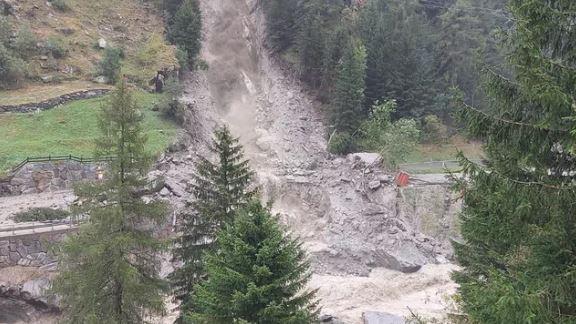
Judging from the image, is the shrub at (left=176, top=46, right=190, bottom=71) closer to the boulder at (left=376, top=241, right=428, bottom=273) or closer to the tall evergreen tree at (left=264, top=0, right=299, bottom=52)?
the tall evergreen tree at (left=264, top=0, right=299, bottom=52)

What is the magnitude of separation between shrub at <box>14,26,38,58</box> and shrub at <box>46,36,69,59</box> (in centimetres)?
129

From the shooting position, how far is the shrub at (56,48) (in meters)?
46.7

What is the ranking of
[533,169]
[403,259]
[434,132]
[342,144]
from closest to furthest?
1. [533,169]
2. [403,259]
3. [342,144]
4. [434,132]

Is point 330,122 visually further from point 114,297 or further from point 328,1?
point 114,297

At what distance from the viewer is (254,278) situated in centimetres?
1348

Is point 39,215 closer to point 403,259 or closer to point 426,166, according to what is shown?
point 403,259

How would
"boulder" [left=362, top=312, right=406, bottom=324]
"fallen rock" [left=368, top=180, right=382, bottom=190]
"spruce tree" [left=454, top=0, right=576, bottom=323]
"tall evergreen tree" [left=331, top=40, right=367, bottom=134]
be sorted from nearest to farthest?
"spruce tree" [left=454, top=0, right=576, bottom=323] < "boulder" [left=362, top=312, right=406, bottom=324] < "fallen rock" [left=368, top=180, right=382, bottom=190] < "tall evergreen tree" [left=331, top=40, right=367, bottom=134]

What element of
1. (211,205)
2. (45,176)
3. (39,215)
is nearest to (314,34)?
(45,176)

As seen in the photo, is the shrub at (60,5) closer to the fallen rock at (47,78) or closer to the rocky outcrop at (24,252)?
the fallen rock at (47,78)

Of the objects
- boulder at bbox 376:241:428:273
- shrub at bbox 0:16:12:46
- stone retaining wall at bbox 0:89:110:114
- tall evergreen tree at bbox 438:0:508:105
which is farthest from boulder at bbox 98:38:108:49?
tall evergreen tree at bbox 438:0:508:105

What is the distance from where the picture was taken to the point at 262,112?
52625mm

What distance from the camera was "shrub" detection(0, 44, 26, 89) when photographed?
41.2 m

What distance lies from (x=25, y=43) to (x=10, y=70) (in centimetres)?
466

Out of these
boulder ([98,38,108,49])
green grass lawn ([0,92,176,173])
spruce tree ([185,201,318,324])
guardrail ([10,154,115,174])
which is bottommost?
guardrail ([10,154,115,174])
